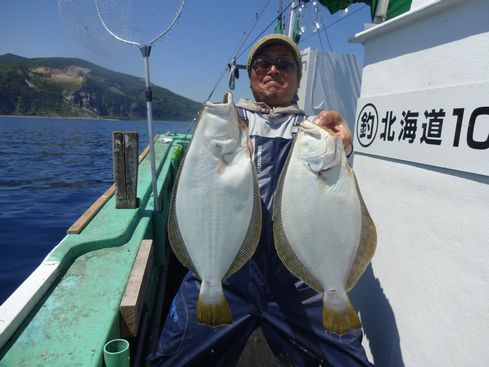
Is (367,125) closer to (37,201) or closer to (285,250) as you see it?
(285,250)

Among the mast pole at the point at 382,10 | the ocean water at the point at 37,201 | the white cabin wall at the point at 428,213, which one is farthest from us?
the ocean water at the point at 37,201

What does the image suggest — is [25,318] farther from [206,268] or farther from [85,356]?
[206,268]

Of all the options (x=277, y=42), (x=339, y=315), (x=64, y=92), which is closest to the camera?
(x=339, y=315)

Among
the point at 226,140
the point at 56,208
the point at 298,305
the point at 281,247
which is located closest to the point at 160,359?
the point at 298,305

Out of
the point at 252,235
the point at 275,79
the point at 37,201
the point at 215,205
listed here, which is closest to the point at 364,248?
the point at 252,235

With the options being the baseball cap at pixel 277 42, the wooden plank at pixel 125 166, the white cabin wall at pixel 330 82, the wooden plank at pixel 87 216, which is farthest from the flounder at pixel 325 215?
the white cabin wall at pixel 330 82

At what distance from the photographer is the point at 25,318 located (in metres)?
1.79

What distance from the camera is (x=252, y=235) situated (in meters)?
1.74

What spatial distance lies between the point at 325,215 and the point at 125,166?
2.35m

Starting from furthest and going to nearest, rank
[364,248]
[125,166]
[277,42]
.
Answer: [125,166] < [277,42] < [364,248]

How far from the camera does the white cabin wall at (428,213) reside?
1.52m

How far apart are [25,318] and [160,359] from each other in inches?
31.2

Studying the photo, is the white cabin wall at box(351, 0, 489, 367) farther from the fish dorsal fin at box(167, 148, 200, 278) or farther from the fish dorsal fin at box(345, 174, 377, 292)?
the fish dorsal fin at box(167, 148, 200, 278)

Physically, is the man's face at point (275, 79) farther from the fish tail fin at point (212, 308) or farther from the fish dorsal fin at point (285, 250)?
the fish tail fin at point (212, 308)
